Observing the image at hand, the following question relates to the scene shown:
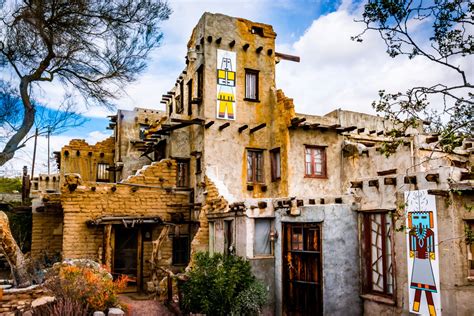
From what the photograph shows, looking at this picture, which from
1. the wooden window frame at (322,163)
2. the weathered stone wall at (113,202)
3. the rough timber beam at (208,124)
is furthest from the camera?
the wooden window frame at (322,163)

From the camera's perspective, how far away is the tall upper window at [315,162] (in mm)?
18609

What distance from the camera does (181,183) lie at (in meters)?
19.3

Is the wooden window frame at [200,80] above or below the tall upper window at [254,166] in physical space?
above

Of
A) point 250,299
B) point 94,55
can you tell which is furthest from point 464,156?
point 94,55

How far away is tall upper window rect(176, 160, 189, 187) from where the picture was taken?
19219 millimetres

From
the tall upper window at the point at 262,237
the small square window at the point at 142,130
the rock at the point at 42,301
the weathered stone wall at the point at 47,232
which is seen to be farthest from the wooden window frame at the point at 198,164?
the small square window at the point at 142,130

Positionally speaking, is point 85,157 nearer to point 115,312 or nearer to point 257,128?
point 257,128

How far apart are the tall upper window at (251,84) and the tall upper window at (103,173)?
12876mm

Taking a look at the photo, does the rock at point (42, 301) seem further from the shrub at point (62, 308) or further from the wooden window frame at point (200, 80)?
the wooden window frame at point (200, 80)

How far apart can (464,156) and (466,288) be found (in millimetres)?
9309

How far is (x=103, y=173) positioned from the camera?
1096 inches

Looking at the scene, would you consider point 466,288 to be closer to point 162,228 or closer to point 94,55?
point 94,55

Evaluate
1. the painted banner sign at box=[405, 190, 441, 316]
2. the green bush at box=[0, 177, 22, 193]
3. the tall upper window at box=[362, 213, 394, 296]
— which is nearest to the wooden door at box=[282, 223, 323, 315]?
the tall upper window at box=[362, 213, 394, 296]

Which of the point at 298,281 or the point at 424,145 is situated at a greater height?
the point at 424,145
